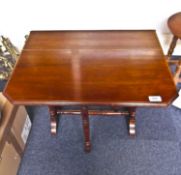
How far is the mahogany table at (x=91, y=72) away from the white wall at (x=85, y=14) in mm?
364

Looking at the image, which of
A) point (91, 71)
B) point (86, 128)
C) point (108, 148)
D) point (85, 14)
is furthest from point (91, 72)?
point (85, 14)

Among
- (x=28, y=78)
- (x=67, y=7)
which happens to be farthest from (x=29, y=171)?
(x=67, y=7)

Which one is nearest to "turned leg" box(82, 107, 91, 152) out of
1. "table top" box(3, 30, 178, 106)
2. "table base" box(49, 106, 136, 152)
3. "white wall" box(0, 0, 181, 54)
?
"table base" box(49, 106, 136, 152)

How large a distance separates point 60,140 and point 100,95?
2.33 feet

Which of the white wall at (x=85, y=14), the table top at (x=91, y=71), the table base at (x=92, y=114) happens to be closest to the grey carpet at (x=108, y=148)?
the table base at (x=92, y=114)

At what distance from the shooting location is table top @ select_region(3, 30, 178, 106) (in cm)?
101

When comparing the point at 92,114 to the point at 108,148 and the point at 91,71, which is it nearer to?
the point at 108,148

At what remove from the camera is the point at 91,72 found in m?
1.16

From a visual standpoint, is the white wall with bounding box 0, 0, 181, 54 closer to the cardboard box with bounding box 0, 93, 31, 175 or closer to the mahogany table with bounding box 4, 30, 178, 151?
the mahogany table with bounding box 4, 30, 178, 151

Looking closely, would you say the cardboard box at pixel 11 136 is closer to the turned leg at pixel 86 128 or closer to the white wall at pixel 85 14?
the turned leg at pixel 86 128

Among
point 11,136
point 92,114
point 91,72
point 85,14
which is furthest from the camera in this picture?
point 85,14

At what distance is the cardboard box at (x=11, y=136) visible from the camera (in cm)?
126

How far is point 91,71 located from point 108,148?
2.14 ft

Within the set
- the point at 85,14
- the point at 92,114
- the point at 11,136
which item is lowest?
the point at 11,136
